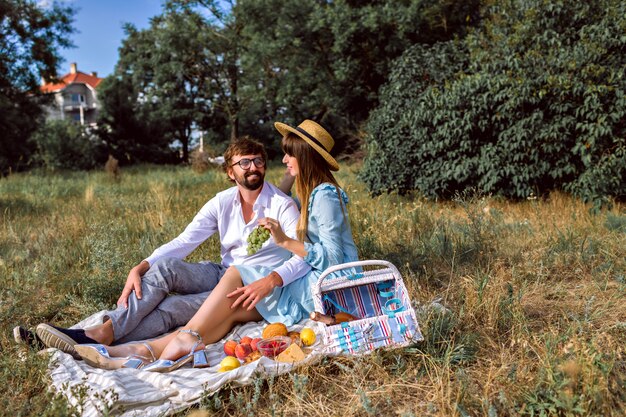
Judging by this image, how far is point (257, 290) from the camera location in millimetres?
3293

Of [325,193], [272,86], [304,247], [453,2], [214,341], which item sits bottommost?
A: [214,341]

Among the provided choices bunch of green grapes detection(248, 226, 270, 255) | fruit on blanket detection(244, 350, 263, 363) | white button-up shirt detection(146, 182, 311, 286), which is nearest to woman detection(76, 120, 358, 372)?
bunch of green grapes detection(248, 226, 270, 255)

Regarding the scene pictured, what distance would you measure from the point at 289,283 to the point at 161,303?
879 millimetres

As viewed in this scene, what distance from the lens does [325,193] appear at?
11.1 ft

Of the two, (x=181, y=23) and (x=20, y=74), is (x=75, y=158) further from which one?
(x=181, y=23)

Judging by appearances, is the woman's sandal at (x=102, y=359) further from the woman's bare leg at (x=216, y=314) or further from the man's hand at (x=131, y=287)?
the man's hand at (x=131, y=287)

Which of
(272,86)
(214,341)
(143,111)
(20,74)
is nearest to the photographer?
(214,341)

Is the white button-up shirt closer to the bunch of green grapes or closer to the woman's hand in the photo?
the bunch of green grapes

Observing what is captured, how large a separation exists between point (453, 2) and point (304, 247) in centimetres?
1403

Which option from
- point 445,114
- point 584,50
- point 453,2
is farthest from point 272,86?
point 584,50

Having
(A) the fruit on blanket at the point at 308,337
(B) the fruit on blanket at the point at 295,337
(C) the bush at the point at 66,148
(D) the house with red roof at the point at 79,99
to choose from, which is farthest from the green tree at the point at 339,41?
(D) the house with red roof at the point at 79,99

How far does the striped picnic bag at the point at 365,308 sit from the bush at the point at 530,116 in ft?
15.1

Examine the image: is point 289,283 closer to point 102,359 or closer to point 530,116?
point 102,359

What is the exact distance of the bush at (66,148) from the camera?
77.6 feet
